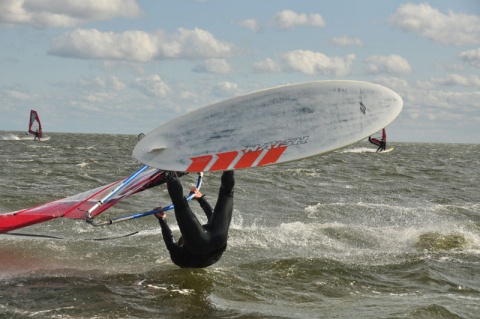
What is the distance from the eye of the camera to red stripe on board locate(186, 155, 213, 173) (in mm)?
6703

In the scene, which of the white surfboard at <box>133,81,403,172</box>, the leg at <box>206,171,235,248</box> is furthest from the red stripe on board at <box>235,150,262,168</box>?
the leg at <box>206,171,235,248</box>

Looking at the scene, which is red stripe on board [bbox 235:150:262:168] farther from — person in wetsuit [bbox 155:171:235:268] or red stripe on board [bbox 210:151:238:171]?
person in wetsuit [bbox 155:171:235:268]

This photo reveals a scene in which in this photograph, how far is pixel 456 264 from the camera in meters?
9.22

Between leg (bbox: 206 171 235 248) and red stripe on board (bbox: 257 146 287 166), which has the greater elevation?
red stripe on board (bbox: 257 146 287 166)

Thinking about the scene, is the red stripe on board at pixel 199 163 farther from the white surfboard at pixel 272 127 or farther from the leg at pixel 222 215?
the leg at pixel 222 215

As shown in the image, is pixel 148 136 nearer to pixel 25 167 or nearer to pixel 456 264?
pixel 456 264

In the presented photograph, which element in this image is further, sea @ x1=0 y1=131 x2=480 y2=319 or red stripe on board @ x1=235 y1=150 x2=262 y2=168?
sea @ x1=0 y1=131 x2=480 y2=319

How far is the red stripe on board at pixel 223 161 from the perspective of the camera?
6594 mm

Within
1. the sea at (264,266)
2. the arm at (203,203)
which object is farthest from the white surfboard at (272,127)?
the sea at (264,266)

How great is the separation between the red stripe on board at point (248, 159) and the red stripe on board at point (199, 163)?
1.17 ft

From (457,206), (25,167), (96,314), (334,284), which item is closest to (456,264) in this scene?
(334,284)

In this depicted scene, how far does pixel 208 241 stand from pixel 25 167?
1795cm

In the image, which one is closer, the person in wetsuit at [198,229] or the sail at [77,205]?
the person in wetsuit at [198,229]

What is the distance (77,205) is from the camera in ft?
26.7
